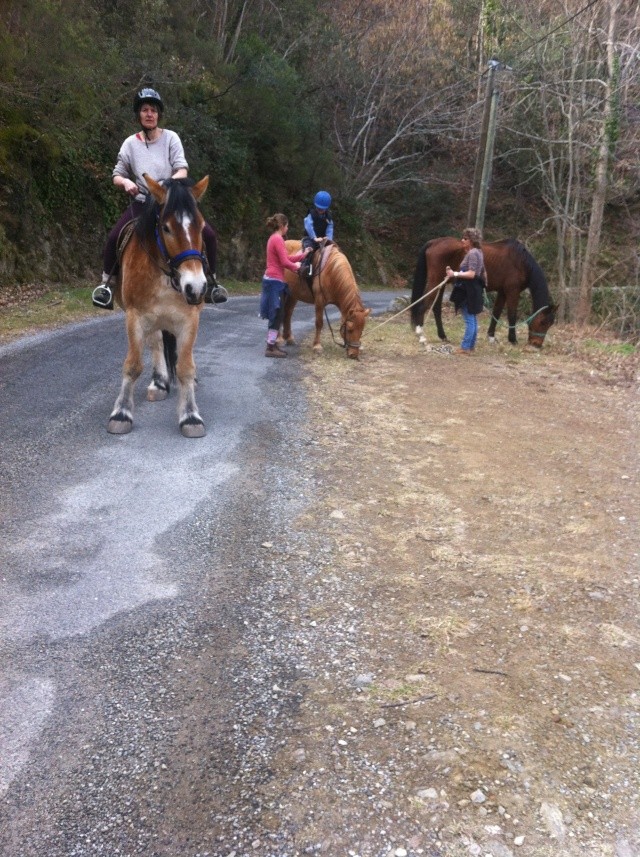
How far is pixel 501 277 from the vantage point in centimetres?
1231

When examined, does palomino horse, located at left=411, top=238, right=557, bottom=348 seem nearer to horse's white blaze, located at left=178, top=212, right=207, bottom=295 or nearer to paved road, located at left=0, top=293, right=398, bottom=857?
paved road, located at left=0, top=293, right=398, bottom=857

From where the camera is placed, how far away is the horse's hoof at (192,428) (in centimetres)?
579

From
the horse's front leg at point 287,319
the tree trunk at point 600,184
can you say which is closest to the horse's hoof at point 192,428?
the horse's front leg at point 287,319

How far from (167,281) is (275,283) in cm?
452

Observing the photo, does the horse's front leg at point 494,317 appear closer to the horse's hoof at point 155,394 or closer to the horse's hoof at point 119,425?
the horse's hoof at point 155,394

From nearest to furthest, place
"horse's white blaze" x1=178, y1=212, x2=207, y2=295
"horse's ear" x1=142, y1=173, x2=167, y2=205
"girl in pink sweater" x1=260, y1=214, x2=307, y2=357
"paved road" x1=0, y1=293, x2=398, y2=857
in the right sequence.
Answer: "paved road" x1=0, y1=293, x2=398, y2=857
"horse's white blaze" x1=178, y1=212, x2=207, y2=295
"horse's ear" x1=142, y1=173, x2=167, y2=205
"girl in pink sweater" x1=260, y1=214, x2=307, y2=357

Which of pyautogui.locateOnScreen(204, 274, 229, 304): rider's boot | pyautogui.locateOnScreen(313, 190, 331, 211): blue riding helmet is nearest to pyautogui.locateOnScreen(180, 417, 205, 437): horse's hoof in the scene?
pyautogui.locateOnScreen(204, 274, 229, 304): rider's boot

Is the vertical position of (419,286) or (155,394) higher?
(419,286)

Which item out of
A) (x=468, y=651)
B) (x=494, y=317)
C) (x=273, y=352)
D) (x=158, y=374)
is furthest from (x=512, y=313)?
(x=468, y=651)

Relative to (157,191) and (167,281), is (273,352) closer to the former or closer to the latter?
(167,281)

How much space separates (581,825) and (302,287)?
9.11m

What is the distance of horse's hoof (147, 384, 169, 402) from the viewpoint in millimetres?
6766

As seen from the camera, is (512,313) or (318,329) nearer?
(318,329)

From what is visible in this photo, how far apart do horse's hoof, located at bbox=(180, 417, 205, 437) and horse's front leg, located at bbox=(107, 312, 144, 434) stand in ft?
1.54
